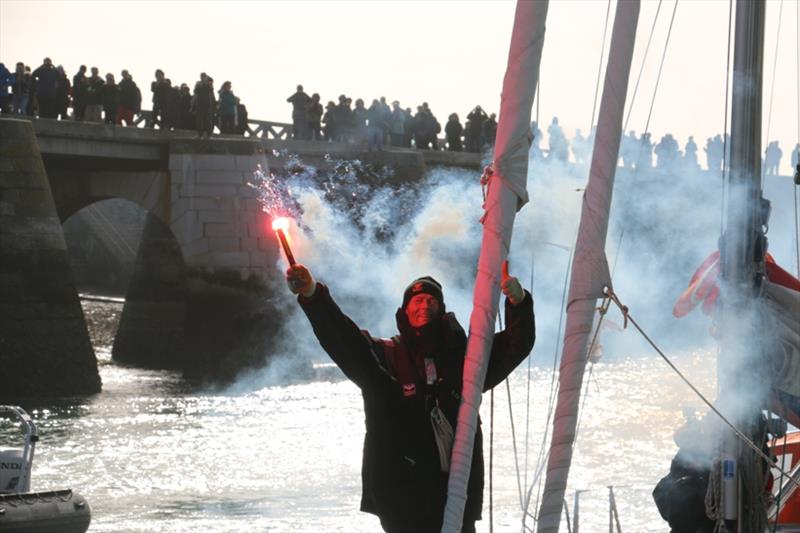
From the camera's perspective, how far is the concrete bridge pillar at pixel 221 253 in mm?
34406

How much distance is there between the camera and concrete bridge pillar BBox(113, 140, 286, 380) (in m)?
34.4

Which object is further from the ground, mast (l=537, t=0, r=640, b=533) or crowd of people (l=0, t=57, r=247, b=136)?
crowd of people (l=0, t=57, r=247, b=136)

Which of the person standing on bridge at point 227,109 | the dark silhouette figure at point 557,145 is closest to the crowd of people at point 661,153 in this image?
the dark silhouette figure at point 557,145

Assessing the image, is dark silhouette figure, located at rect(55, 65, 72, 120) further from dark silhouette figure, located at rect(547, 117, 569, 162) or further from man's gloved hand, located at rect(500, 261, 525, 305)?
man's gloved hand, located at rect(500, 261, 525, 305)

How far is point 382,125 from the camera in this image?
36656 millimetres

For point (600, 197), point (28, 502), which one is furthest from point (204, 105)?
point (600, 197)

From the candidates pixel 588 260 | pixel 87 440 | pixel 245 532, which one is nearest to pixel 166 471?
pixel 87 440

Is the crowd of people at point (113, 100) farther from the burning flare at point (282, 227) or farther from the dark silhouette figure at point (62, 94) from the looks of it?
the burning flare at point (282, 227)

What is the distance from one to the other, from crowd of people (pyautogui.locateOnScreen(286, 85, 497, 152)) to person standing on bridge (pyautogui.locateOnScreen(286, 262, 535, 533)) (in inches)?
1141

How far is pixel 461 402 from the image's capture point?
6.39m

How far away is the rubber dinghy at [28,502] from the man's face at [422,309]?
7248 mm

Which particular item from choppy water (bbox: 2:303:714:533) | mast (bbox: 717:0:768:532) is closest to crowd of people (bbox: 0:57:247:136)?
choppy water (bbox: 2:303:714:533)

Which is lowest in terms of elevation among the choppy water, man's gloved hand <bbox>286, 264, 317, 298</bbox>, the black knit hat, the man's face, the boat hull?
the choppy water

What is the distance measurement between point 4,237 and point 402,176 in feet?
28.1
